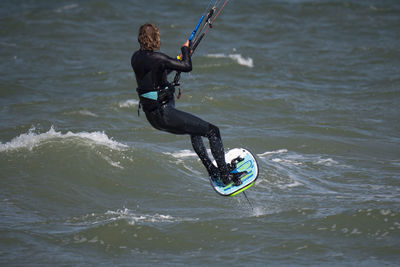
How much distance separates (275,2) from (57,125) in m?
17.8

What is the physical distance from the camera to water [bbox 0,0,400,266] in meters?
7.68

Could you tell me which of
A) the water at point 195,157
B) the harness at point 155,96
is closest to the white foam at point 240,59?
the water at point 195,157

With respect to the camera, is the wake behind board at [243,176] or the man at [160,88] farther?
the wake behind board at [243,176]

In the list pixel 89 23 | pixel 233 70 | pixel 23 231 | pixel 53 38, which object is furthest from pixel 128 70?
pixel 23 231

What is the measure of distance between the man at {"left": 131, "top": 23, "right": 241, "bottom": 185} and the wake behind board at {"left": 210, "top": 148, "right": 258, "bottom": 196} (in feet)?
1.64

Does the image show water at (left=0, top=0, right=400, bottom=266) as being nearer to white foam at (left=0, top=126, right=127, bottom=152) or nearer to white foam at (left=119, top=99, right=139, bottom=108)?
white foam at (left=0, top=126, right=127, bottom=152)

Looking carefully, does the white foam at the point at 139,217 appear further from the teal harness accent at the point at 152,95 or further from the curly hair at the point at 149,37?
the curly hair at the point at 149,37

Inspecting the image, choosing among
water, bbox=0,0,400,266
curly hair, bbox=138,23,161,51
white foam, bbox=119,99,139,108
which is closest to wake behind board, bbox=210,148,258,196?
water, bbox=0,0,400,266

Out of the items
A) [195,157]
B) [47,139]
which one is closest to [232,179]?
[195,157]

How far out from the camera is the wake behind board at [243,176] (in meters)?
7.55

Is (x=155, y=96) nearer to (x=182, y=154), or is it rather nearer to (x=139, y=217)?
(x=139, y=217)

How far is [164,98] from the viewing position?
679 centimetres

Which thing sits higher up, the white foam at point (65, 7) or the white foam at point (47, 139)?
the white foam at point (47, 139)

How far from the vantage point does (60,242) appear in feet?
25.1
